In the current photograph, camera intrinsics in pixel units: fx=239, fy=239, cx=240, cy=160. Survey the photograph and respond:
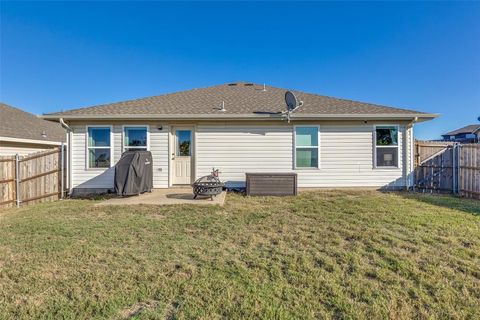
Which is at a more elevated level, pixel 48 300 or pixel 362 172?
pixel 362 172

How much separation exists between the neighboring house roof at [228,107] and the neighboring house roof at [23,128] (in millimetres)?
4082

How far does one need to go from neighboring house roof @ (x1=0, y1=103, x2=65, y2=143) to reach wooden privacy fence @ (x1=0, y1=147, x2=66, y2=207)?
3.49 metres

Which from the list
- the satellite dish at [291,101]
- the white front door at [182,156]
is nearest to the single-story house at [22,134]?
the white front door at [182,156]

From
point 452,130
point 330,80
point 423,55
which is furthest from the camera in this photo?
point 452,130

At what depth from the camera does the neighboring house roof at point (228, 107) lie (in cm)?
797

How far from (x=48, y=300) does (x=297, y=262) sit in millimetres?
2768

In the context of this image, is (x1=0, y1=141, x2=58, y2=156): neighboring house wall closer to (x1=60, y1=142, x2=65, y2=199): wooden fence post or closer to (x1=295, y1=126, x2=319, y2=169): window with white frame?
(x1=60, y1=142, x2=65, y2=199): wooden fence post

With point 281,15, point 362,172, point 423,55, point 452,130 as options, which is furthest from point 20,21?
point 452,130

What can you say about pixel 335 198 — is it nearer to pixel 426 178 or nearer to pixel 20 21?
pixel 426 178

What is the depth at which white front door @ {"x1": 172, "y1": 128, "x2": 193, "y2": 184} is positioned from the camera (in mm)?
8547

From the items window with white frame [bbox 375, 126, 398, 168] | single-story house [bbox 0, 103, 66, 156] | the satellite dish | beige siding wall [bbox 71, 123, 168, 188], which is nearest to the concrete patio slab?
beige siding wall [bbox 71, 123, 168, 188]

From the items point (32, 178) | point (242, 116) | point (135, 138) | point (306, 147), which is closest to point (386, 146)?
point (306, 147)

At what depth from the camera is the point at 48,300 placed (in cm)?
238

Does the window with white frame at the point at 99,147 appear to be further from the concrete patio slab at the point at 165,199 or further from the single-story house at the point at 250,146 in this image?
the concrete patio slab at the point at 165,199
